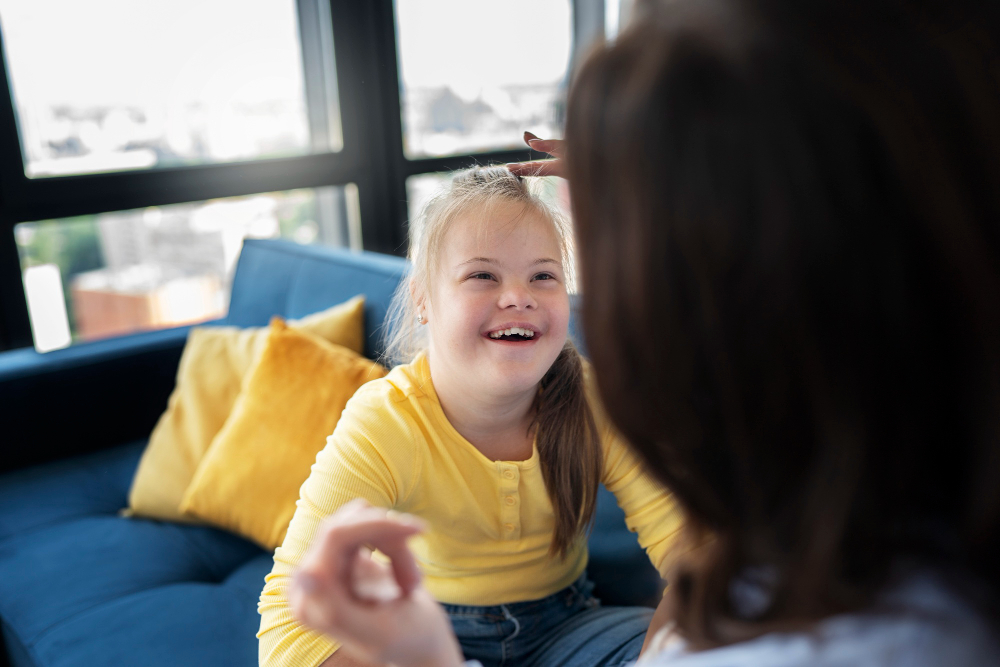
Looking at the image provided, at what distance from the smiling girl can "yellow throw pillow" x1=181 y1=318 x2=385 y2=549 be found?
45 centimetres

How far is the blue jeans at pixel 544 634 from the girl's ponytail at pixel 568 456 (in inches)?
4.1

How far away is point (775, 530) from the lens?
0.51 metres

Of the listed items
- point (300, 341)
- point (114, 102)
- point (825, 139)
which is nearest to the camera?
point (825, 139)

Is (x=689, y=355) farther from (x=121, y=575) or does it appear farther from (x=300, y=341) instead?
(x=121, y=575)

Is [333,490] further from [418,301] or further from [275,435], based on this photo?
[275,435]

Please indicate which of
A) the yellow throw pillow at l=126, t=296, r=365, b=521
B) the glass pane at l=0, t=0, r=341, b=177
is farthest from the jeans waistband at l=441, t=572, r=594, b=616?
the glass pane at l=0, t=0, r=341, b=177

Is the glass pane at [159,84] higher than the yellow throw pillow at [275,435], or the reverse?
the glass pane at [159,84]

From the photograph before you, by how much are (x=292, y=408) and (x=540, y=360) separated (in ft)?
2.37

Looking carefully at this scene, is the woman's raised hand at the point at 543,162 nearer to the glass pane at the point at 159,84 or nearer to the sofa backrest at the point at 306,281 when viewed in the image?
the sofa backrest at the point at 306,281

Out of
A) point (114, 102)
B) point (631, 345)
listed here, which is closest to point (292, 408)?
point (631, 345)

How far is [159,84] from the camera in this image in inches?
103

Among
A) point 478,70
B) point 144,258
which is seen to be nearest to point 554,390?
point 144,258

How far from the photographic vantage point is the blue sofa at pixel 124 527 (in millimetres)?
1295

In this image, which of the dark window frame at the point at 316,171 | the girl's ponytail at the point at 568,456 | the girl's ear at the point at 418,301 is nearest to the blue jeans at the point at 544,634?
the girl's ponytail at the point at 568,456
